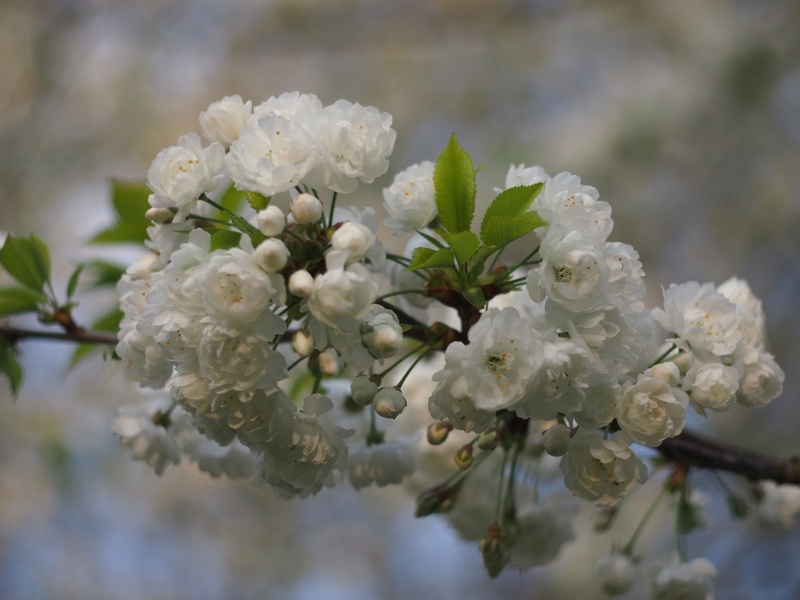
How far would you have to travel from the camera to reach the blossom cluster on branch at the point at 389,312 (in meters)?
0.63

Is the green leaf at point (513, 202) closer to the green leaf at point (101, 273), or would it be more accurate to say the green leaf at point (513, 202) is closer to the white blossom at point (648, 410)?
the white blossom at point (648, 410)

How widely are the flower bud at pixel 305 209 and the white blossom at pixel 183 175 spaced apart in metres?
0.11

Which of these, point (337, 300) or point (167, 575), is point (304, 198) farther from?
point (167, 575)

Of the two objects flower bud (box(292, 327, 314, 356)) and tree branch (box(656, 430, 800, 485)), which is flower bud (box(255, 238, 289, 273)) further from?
tree branch (box(656, 430, 800, 485))

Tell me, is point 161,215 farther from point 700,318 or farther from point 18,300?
point 700,318

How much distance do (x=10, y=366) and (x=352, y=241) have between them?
24.5 inches

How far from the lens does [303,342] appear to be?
65 centimetres

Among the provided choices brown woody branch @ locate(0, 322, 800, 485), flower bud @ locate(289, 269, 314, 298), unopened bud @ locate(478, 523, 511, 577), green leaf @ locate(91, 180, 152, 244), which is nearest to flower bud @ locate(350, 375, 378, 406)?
flower bud @ locate(289, 269, 314, 298)

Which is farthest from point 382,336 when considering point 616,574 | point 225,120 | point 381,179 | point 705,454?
point 381,179

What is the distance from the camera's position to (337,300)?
0.60m

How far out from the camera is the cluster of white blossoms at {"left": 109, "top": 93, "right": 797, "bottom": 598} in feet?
2.07

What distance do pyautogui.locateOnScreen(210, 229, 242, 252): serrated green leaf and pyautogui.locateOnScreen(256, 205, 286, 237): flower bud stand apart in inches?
1.8

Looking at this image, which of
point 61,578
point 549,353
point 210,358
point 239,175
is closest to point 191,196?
point 239,175

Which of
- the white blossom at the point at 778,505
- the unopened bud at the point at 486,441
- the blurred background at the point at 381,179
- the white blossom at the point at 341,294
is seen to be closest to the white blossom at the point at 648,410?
the unopened bud at the point at 486,441
